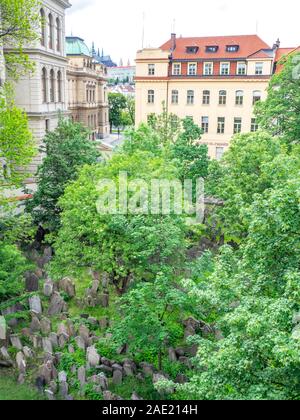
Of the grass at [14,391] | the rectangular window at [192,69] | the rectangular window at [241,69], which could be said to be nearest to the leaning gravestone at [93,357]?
the grass at [14,391]

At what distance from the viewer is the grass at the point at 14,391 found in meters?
12.9

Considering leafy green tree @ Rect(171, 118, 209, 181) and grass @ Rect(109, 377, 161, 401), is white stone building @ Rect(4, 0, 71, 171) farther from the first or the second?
grass @ Rect(109, 377, 161, 401)

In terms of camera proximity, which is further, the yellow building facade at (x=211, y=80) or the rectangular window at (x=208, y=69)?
the rectangular window at (x=208, y=69)

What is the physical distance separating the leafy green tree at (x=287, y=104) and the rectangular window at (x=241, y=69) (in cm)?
1547

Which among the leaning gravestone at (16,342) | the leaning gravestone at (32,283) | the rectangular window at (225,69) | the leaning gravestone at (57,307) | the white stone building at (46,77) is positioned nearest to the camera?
the leaning gravestone at (16,342)

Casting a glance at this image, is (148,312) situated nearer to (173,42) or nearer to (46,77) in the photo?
(46,77)

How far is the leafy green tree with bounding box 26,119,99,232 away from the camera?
22.0m

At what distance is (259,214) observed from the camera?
870 cm

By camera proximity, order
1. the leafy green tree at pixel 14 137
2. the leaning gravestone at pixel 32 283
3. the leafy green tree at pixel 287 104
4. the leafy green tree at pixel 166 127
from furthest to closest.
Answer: the leafy green tree at pixel 166 127 → the leafy green tree at pixel 287 104 → the leaning gravestone at pixel 32 283 → the leafy green tree at pixel 14 137

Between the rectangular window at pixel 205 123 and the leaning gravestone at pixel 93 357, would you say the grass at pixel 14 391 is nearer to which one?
the leaning gravestone at pixel 93 357

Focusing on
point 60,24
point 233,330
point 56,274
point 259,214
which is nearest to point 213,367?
point 233,330

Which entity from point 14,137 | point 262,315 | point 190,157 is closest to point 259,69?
point 190,157
